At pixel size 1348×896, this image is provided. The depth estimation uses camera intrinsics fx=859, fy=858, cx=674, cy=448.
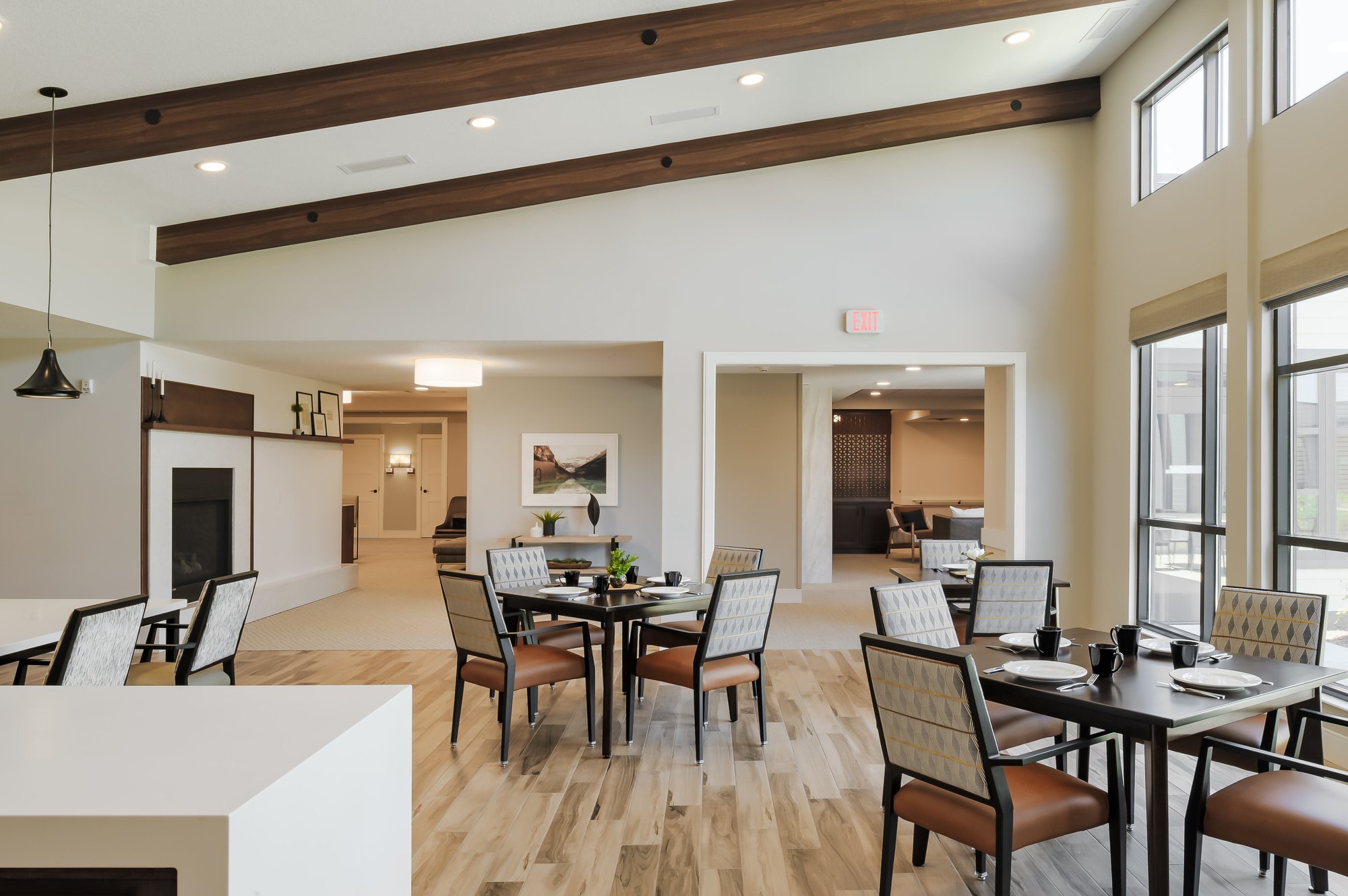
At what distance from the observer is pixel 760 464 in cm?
912

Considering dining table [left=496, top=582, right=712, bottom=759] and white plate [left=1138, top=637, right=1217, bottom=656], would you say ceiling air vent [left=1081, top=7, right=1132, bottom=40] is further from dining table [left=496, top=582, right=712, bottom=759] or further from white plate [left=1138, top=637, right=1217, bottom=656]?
dining table [left=496, top=582, right=712, bottom=759]

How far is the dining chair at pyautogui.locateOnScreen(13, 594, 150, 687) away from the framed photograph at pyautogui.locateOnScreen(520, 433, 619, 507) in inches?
234

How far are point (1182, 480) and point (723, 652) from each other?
3.02 m

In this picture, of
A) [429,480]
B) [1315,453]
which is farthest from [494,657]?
[429,480]

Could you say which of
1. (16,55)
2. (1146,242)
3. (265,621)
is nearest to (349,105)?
(16,55)

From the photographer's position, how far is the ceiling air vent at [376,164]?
5188 millimetres

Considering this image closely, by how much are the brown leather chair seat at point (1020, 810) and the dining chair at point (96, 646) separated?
2646mm

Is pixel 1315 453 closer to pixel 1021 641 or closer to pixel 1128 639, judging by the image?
pixel 1128 639

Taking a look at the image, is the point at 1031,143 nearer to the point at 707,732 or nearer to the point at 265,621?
the point at 707,732

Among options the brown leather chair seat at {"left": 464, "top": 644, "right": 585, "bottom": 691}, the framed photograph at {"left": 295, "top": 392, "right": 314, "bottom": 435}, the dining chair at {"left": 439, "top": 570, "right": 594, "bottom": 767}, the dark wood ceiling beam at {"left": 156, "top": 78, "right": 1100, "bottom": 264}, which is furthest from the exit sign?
the framed photograph at {"left": 295, "top": 392, "right": 314, "bottom": 435}

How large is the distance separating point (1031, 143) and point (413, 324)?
466 centimetres

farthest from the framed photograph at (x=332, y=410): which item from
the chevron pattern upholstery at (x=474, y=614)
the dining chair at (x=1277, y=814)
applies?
the dining chair at (x=1277, y=814)

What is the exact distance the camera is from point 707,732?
4.44 metres

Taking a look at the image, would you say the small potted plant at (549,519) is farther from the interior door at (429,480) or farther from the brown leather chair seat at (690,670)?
the interior door at (429,480)
